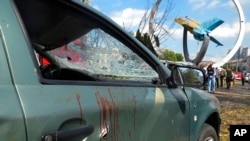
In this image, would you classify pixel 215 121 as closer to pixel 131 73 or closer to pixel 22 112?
pixel 131 73

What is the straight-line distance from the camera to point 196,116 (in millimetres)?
3600

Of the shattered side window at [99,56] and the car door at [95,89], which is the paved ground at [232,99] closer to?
the car door at [95,89]

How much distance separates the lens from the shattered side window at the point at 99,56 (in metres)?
2.72

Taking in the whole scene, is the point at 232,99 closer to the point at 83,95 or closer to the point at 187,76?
the point at 187,76

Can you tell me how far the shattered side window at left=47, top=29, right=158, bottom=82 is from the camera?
2.72 metres

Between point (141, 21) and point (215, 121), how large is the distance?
15.5 m

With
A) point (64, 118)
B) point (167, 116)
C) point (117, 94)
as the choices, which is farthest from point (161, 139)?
point (64, 118)

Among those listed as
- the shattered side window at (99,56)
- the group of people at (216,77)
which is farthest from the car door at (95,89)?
the group of people at (216,77)

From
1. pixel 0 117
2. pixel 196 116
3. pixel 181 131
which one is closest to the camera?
pixel 0 117

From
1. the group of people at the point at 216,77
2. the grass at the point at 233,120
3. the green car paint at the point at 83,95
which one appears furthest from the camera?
the group of people at the point at 216,77

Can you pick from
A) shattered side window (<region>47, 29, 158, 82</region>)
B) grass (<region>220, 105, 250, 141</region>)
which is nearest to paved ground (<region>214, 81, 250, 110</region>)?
grass (<region>220, 105, 250, 141</region>)

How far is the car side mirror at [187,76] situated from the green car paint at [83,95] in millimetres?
57

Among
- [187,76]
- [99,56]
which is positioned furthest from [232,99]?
[99,56]

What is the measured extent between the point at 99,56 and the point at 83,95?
2.15 ft
